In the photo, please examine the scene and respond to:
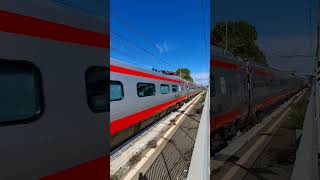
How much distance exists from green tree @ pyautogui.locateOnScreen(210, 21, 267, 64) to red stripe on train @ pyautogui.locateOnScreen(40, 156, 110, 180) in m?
1.81

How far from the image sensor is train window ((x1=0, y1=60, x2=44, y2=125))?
2.16 metres

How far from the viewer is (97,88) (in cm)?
342

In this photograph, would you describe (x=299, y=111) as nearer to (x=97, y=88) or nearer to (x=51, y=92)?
(x=51, y=92)

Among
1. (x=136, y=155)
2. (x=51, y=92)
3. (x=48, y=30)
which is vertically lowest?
(x=136, y=155)

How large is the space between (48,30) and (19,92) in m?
0.57

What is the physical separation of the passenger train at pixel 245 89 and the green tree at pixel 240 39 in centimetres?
3

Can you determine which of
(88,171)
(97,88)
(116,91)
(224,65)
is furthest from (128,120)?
(224,65)

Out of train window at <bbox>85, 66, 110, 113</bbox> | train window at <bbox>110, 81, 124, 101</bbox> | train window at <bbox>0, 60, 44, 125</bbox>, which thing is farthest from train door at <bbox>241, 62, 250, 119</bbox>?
train window at <bbox>110, 81, 124, 101</bbox>

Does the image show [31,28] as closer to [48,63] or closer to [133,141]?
[48,63]

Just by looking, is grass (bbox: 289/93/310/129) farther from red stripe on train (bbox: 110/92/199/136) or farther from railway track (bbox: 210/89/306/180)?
red stripe on train (bbox: 110/92/199/136)

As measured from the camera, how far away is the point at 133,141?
9305 mm

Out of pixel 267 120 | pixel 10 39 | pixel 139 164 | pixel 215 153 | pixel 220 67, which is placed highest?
pixel 10 39

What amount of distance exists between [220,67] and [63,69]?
5.05 feet

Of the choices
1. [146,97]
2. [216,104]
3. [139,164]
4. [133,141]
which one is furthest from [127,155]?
[216,104]
